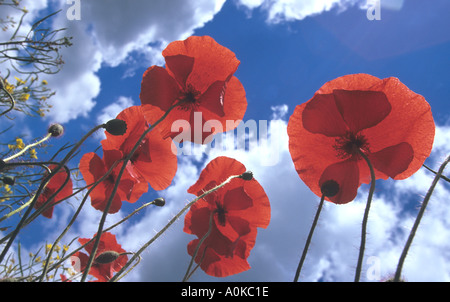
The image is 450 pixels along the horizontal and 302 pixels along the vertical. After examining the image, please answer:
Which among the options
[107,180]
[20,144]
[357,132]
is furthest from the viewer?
[20,144]

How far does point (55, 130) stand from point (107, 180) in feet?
0.93

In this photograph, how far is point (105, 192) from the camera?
1.40 metres

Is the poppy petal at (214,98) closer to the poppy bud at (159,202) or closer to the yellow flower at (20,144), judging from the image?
the poppy bud at (159,202)

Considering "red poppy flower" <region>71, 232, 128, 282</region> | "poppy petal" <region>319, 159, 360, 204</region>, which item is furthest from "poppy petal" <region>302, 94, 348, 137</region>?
"red poppy flower" <region>71, 232, 128, 282</region>

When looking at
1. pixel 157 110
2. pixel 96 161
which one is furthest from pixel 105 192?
pixel 157 110

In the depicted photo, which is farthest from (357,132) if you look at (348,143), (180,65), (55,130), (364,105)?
(55,130)

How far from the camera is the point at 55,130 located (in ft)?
4.32

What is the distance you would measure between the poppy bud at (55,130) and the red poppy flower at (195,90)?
339 mm

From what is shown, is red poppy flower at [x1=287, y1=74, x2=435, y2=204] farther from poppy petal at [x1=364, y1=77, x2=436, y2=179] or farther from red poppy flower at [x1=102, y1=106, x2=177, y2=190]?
Answer: red poppy flower at [x1=102, y1=106, x2=177, y2=190]

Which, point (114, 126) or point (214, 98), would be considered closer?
point (114, 126)

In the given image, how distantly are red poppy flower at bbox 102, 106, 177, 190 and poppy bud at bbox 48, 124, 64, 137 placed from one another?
0.17 meters

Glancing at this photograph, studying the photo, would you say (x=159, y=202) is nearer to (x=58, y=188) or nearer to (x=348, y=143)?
(x=58, y=188)

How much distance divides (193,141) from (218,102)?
19 cm
